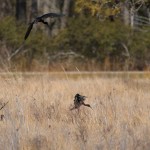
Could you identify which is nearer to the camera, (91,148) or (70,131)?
(91,148)

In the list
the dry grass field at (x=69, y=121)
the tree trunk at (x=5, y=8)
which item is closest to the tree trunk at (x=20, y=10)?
the tree trunk at (x=5, y=8)

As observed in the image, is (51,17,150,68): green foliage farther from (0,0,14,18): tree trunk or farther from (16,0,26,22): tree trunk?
(0,0,14,18): tree trunk

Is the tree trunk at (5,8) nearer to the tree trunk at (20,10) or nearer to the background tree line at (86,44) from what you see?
the tree trunk at (20,10)

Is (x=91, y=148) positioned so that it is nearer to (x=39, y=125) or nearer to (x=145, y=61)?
(x=39, y=125)

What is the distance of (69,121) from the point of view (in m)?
7.87

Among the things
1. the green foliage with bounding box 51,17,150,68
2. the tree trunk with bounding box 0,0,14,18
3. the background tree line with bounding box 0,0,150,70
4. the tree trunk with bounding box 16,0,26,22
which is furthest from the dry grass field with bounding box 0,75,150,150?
the tree trunk with bounding box 0,0,14,18

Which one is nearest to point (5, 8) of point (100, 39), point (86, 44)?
point (86, 44)

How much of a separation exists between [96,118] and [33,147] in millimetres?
1384

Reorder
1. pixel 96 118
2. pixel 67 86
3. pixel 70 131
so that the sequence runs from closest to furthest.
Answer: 1. pixel 70 131
2. pixel 96 118
3. pixel 67 86

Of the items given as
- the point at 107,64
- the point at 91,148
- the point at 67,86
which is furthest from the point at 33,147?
the point at 107,64

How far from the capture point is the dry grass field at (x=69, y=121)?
6301 mm

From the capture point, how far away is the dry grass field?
6.30m

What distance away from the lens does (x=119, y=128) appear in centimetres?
705

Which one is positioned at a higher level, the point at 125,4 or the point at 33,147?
the point at 125,4
